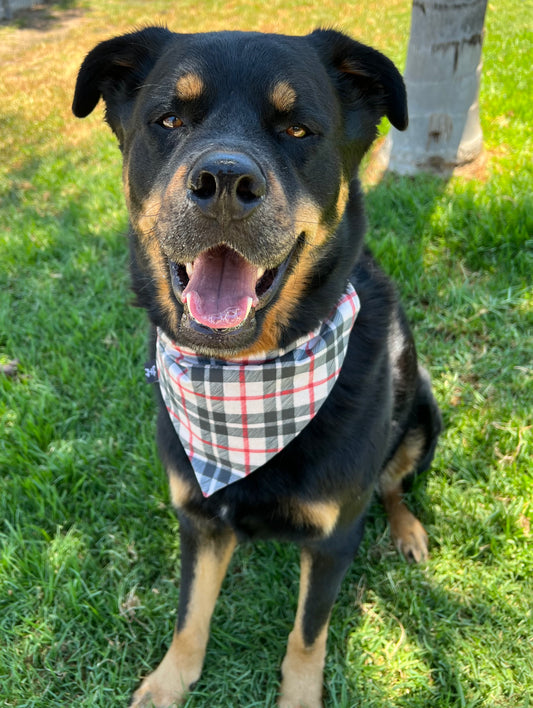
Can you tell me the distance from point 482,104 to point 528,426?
3.88 m

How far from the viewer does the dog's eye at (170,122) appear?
1807 mm

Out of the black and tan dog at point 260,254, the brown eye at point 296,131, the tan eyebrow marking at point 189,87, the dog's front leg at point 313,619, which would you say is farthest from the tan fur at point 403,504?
the tan eyebrow marking at point 189,87

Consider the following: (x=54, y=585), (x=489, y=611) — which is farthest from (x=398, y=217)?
(x=54, y=585)

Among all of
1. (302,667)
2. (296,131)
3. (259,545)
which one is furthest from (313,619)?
(296,131)

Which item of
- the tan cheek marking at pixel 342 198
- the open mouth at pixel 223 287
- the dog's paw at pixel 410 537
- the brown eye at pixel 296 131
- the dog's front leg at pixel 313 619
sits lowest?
the dog's paw at pixel 410 537

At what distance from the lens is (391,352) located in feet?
7.90

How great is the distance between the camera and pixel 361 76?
2053 millimetres

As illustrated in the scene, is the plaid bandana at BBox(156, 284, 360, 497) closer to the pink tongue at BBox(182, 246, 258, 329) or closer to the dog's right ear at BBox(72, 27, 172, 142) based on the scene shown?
the pink tongue at BBox(182, 246, 258, 329)

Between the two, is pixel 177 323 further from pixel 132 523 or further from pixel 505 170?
pixel 505 170

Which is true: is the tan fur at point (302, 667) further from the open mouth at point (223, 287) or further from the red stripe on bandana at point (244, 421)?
the open mouth at point (223, 287)

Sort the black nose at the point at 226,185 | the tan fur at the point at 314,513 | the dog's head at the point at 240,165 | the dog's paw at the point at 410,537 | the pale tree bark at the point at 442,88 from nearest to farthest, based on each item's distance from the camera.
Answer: the black nose at the point at 226,185 < the dog's head at the point at 240,165 < the tan fur at the point at 314,513 < the dog's paw at the point at 410,537 < the pale tree bark at the point at 442,88

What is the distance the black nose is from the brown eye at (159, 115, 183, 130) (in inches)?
14.9

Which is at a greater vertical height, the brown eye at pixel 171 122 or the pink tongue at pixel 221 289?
the brown eye at pixel 171 122

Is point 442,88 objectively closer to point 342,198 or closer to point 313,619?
point 342,198
